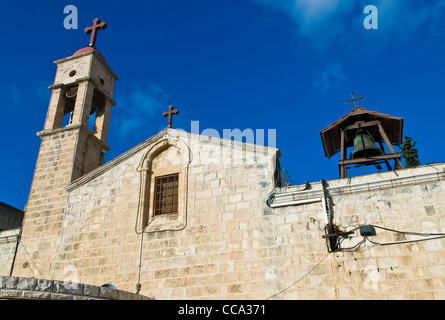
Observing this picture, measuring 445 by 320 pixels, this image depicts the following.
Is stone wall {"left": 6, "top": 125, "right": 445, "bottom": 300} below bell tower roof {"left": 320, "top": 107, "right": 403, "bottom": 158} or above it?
below

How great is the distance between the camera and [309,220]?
9.48 meters

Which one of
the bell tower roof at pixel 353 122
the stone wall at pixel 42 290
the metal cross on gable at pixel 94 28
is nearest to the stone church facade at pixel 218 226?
the bell tower roof at pixel 353 122

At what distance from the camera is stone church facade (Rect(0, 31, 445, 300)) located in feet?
28.3

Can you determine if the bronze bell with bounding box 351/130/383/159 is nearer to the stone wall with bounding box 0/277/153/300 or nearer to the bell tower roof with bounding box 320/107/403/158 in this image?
the bell tower roof with bounding box 320/107/403/158

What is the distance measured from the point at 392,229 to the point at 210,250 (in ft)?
13.9

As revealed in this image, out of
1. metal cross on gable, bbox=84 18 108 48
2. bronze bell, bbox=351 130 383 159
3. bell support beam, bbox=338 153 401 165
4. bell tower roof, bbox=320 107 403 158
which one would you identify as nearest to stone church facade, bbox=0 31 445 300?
bell support beam, bbox=338 153 401 165

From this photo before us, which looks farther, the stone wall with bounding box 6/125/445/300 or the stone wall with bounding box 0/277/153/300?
the stone wall with bounding box 6/125/445/300

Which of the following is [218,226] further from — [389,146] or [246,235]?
[389,146]

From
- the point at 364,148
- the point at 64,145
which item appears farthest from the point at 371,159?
the point at 64,145

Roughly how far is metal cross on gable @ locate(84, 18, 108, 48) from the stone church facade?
12.3ft

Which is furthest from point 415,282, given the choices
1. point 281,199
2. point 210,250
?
point 210,250

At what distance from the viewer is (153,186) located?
11.8 meters

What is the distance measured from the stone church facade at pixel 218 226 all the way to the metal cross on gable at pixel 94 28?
148 inches
